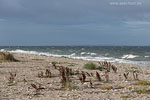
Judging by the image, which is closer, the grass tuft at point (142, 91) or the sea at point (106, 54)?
the grass tuft at point (142, 91)

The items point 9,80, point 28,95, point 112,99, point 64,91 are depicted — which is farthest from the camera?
point 9,80

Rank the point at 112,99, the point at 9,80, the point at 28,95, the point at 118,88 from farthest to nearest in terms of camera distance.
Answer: the point at 9,80 < the point at 118,88 < the point at 28,95 < the point at 112,99

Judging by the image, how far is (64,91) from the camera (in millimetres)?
9367

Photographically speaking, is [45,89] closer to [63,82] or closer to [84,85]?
[63,82]

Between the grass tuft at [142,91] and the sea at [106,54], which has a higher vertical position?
the sea at [106,54]

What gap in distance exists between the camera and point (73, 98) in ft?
26.6

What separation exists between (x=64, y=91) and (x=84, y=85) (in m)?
1.39

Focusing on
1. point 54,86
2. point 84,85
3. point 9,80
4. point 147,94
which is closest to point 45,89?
point 54,86

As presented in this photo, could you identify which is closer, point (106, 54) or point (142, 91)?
point (142, 91)

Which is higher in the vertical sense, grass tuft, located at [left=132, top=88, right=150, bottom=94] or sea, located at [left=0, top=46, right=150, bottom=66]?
sea, located at [left=0, top=46, right=150, bottom=66]

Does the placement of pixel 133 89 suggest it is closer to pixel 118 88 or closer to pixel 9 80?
pixel 118 88

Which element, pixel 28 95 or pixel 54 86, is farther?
pixel 54 86

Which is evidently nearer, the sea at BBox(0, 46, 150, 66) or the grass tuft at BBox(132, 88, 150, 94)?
the grass tuft at BBox(132, 88, 150, 94)

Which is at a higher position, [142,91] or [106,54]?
[106,54]
